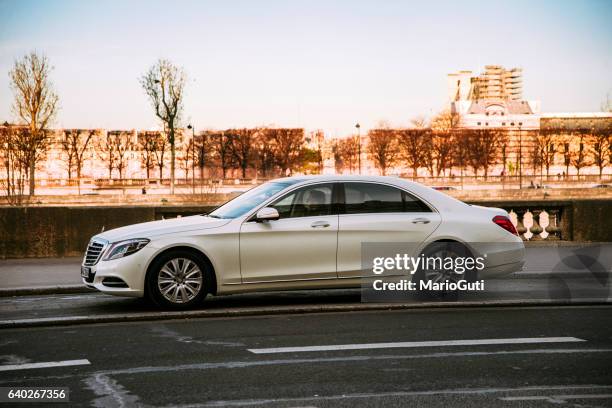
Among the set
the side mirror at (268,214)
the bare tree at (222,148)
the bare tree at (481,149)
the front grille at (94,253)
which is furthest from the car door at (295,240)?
the bare tree at (481,149)

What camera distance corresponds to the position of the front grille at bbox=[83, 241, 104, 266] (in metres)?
10.3

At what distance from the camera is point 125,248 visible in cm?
1012

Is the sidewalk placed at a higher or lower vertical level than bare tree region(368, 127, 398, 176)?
lower

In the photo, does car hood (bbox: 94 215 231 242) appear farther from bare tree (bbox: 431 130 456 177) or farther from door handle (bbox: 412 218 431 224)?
bare tree (bbox: 431 130 456 177)

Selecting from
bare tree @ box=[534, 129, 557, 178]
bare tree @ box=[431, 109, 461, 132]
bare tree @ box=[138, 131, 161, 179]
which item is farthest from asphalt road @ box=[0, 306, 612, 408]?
bare tree @ box=[431, 109, 461, 132]

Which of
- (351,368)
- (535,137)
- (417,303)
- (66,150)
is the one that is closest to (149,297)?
(417,303)

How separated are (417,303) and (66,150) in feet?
371

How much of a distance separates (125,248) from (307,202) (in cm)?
208

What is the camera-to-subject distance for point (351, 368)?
273 inches

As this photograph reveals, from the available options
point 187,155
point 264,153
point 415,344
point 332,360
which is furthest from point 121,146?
point 332,360

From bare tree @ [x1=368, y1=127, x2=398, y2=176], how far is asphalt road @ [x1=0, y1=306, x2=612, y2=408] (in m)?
116

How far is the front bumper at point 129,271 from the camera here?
33.0 feet

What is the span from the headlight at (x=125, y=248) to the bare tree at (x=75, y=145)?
10811 centimetres

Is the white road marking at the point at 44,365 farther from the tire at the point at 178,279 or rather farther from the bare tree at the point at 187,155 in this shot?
the bare tree at the point at 187,155
